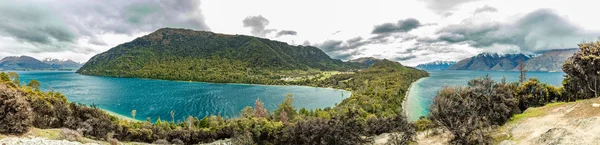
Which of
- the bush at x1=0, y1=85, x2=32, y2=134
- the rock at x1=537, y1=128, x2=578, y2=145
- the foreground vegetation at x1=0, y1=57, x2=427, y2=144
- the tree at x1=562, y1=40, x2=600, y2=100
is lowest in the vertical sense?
the foreground vegetation at x1=0, y1=57, x2=427, y2=144

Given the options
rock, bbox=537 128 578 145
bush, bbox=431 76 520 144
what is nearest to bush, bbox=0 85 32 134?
bush, bbox=431 76 520 144

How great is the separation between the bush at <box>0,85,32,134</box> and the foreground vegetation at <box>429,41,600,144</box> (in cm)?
4514

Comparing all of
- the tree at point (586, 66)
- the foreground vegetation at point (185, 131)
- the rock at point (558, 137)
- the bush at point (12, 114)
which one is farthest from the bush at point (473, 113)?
the bush at point (12, 114)

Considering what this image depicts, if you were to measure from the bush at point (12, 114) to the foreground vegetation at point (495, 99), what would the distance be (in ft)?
148

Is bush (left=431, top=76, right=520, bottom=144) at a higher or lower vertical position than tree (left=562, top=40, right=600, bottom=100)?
lower

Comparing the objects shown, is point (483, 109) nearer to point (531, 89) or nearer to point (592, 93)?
point (592, 93)

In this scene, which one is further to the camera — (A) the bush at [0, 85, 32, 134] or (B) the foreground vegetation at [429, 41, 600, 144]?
(B) the foreground vegetation at [429, 41, 600, 144]

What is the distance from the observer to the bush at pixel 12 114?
29.8 m

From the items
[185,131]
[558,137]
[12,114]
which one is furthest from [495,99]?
[12,114]

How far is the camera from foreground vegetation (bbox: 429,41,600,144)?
30.9 metres

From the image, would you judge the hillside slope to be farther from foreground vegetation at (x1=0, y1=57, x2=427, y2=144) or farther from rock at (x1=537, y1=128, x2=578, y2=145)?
foreground vegetation at (x1=0, y1=57, x2=427, y2=144)

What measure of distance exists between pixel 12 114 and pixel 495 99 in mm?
61718

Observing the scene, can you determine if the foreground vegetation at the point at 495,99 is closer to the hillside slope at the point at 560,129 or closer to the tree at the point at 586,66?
the tree at the point at 586,66

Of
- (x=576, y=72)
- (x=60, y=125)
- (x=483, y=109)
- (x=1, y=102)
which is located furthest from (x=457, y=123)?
(x=60, y=125)
